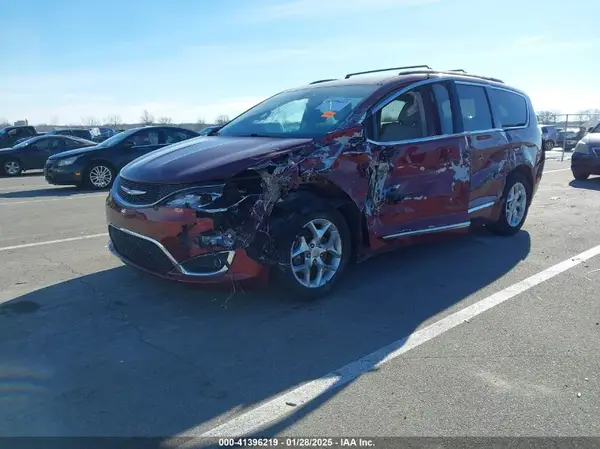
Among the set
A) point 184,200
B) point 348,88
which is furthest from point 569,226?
point 184,200

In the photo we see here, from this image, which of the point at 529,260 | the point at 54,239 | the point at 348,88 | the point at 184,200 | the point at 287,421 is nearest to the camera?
the point at 287,421

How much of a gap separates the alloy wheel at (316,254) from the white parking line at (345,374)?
3.22 feet

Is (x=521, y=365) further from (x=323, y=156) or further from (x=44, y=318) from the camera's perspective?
(x=44, y=318)

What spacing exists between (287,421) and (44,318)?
236 cm

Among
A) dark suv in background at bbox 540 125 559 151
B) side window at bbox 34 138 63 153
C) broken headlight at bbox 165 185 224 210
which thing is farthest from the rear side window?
dark suv in background at bbox 540 125 559 151

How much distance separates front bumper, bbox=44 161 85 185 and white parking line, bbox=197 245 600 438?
10.5m

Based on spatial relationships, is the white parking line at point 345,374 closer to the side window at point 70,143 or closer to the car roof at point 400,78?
the car roof at point 400,78

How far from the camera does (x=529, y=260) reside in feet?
19.2

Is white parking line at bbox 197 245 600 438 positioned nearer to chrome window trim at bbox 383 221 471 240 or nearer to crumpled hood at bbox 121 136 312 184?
chrome window trim at bbox 383 221 471 240

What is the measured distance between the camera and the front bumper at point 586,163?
12.2 metres

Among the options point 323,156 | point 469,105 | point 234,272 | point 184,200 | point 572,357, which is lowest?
point 572,357

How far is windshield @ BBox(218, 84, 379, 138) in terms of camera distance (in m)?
4.76

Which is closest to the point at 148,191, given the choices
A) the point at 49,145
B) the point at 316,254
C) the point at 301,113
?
the point at 316,254

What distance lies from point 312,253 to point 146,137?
9957 mm
